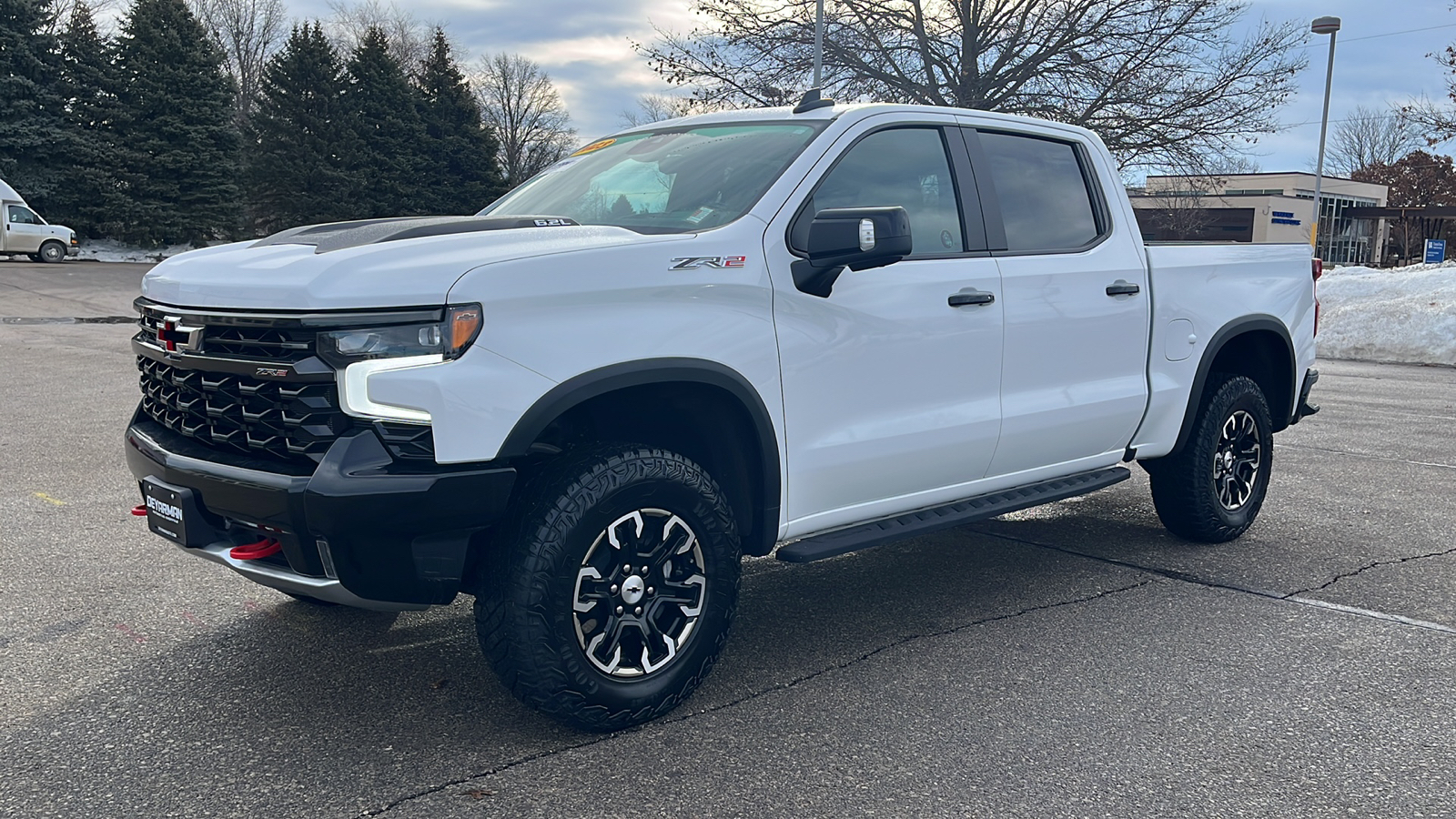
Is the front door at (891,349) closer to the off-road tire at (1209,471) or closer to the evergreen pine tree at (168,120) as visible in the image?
the off-road tire at (1209,471)

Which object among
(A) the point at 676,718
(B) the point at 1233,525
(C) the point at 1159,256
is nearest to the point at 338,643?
(A) the point at 676,718

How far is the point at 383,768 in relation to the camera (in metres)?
3.25

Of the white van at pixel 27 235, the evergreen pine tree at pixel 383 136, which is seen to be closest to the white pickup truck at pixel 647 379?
the white van at pixel 27 235

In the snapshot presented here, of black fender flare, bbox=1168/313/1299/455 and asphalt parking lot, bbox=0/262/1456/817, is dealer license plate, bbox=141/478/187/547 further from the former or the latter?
black fender flare, bbox=1168/313/1299/455

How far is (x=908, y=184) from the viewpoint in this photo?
4.45m

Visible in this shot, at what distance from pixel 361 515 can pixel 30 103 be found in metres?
41.4

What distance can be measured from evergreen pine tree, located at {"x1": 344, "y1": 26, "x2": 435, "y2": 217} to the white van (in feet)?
43.2

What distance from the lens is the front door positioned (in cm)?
389

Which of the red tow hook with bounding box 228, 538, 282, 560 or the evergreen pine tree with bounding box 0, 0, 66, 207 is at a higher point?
the evergreen pine tree with bounding box 0, 0, 66, 207

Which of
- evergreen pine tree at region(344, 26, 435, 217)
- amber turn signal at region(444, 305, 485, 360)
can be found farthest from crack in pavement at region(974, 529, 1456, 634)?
evergreen pine tree at region(344, 26, 435, 217)

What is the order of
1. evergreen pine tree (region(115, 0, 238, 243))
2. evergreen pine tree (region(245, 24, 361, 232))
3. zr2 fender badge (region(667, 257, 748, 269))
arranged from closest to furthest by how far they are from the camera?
zr2 fender badge (region(667, 257, 748, 269)) < evergreen pine tree (region(115, 0, 238, 243)) < evergreen pine tree (region(245, 24, 361, 232))

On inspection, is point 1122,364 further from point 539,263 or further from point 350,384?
point 350,384

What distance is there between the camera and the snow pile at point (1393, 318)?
1803 cm

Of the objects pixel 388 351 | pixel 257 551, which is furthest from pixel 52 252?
pixel 388 351
